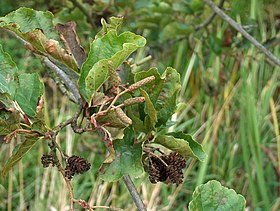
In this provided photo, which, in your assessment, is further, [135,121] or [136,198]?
[135,121]

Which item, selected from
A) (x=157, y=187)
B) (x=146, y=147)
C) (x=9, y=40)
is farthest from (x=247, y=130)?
(x=146, y=147)

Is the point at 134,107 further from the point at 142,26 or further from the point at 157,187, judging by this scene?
the point at 157,187

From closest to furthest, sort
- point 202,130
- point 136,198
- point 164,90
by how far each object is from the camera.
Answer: point 136,198
point 164,90
point 202,130

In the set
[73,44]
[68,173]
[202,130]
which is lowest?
[202,130]

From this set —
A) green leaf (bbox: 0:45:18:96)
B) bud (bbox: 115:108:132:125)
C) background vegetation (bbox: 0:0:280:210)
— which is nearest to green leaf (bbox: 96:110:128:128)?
bud (bbox: 115:108:132:125)

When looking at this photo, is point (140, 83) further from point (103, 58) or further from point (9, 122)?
point (9, 122)

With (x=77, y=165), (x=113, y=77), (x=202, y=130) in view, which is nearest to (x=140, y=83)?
(x=113, y=77)
